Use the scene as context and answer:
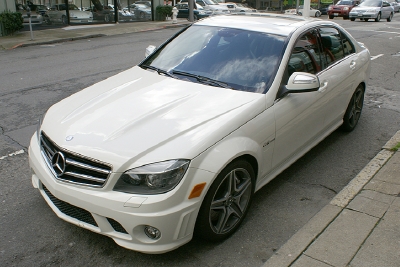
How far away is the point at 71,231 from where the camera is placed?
11.7ft

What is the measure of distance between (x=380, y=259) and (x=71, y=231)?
2.45 metres

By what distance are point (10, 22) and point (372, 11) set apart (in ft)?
78.3

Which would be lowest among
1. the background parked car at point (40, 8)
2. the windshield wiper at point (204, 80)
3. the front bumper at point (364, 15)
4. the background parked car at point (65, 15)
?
the front bumper at point (364, 15)

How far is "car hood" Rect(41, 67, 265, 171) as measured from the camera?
304cm

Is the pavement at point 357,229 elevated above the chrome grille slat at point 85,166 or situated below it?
below

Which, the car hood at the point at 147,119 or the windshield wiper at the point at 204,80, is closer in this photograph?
the car hood at the point at 147,119

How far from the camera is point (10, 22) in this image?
1742cm

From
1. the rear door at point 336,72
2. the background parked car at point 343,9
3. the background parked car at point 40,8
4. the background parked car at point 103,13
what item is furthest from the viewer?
the background parked car at point 343,9

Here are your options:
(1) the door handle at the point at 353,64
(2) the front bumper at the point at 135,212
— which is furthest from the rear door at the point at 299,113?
(2) the front bumper at the point at 135,212

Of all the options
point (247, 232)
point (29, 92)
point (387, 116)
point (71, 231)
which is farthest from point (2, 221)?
point (387, 116)

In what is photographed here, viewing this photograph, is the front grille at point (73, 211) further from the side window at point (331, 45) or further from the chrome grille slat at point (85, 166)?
the side window at point (331, 45)

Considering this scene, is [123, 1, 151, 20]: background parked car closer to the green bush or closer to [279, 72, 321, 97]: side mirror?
the green bush

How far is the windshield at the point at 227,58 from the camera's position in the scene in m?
4.05

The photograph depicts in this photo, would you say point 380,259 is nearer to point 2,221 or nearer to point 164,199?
point 164,199
